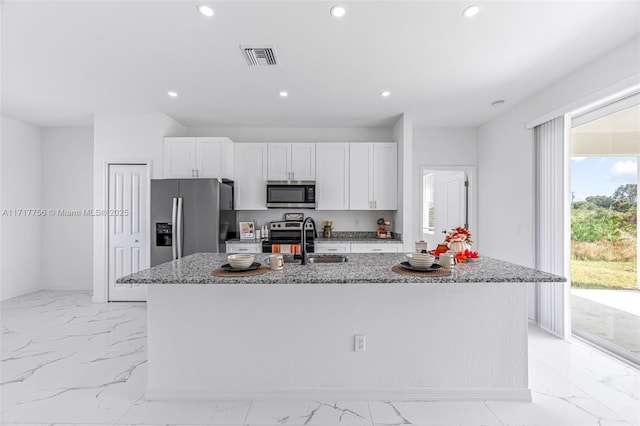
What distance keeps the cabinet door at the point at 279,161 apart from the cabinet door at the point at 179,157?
109 centimetres

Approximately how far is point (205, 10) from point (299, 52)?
2.67ft

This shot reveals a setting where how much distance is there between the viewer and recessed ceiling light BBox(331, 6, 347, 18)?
2.04m

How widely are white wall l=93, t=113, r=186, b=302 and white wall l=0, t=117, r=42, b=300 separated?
1459 millimetres

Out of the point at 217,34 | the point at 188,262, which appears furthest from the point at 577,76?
the point at 188,262

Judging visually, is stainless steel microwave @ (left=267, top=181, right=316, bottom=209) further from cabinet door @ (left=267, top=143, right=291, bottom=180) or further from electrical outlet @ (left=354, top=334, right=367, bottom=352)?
electrical outlet @ (left=354, top=334, right=367, bottom=352)

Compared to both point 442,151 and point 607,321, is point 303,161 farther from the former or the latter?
point 607,321

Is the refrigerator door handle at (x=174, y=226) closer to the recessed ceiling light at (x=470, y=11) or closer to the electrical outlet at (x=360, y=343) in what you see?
the electrical outlet at (x=360, y=343)

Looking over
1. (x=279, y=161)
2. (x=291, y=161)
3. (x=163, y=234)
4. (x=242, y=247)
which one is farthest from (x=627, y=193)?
(x=163, y=234)

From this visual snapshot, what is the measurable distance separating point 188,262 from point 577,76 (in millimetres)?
3905

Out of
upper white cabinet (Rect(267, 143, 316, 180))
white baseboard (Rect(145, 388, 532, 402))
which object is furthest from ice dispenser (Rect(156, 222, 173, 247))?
white baseboard (Rect(145, 388, 532, 402))

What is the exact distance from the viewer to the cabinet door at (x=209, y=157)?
171 inches

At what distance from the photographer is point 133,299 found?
4285mm

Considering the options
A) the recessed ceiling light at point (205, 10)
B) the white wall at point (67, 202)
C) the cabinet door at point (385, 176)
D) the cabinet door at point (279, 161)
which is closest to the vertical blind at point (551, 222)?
the cabinet door at point (385, 176)

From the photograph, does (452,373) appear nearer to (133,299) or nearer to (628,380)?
(628,380)
